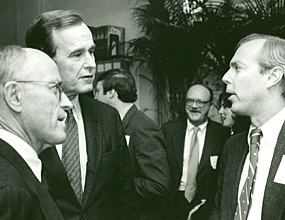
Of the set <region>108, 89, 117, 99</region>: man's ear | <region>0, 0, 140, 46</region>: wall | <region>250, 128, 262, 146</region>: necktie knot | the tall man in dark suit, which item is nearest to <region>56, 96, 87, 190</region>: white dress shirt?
the tall man in dark suit

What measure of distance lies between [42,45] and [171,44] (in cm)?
380

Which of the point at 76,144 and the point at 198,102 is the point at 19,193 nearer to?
the point at 76,144

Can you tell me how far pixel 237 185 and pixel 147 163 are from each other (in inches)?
40.7

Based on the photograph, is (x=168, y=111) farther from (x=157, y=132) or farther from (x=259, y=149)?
(x=259, y=149)

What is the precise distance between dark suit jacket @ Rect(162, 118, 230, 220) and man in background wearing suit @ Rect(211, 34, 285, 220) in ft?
5.40

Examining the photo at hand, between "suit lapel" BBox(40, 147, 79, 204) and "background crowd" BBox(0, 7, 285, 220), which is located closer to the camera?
"background crowd" BBox(0, 7, 285, 220)

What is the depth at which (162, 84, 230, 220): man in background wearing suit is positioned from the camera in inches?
163

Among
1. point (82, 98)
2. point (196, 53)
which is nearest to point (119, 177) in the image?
point (82, 98)

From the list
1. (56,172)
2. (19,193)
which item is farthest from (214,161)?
(19,193)

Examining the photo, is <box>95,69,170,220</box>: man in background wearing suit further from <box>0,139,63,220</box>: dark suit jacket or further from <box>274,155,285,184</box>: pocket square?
<box>0,139,63,220</box>: dark suit jacket

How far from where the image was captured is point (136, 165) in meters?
3.28

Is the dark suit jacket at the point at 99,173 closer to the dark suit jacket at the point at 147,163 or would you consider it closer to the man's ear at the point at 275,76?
the man's ear at the point at 275,76

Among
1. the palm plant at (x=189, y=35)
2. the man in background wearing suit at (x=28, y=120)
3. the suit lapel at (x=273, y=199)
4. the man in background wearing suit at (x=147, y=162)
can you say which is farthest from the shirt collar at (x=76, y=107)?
the palm plant at (x=189, y=35)

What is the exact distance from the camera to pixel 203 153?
428 centimetres
